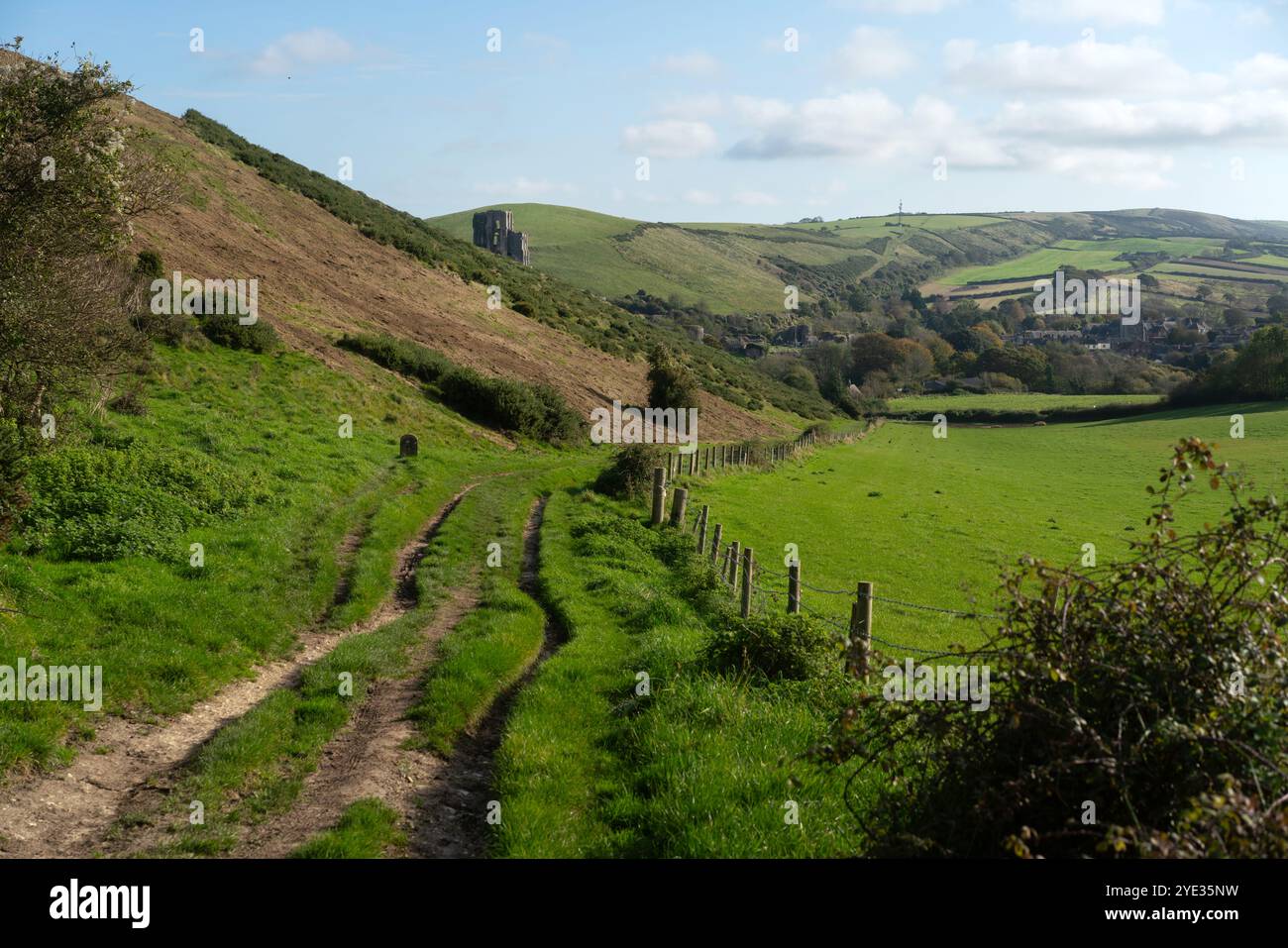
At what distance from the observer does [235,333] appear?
36750 millimetres

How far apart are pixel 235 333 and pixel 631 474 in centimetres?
1789

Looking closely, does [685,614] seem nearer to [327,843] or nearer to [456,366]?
[327,843]

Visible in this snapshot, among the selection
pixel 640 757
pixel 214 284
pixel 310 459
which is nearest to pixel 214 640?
pixel 640 757

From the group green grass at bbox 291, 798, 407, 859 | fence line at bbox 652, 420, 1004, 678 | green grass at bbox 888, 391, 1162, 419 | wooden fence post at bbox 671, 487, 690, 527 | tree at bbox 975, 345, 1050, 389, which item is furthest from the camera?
tree at bbox 975, 345, 1050, 389

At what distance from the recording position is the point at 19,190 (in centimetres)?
1430

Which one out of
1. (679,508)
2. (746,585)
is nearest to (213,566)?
(746,585)

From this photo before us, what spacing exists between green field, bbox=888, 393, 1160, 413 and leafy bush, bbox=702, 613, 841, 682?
352 ft

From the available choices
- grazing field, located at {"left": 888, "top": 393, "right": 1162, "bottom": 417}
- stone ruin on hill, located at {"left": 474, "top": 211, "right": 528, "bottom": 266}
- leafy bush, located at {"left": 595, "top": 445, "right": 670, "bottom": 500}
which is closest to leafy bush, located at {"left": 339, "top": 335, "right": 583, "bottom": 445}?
leafy bush, located at {"left": 595, "top": 445, "right": 670, "bottom": 500}

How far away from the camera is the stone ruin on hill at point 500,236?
154125 mm

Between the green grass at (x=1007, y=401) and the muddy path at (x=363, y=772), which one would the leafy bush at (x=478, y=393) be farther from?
the green grass at (x=1007, y=401)

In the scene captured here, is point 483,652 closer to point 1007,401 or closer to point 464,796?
point 464,796

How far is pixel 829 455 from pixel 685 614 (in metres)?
51.8

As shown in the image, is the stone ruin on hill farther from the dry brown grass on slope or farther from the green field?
the dry brown grass on slope

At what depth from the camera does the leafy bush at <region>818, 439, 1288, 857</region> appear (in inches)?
184
